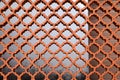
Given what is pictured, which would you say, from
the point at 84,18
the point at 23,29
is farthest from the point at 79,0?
the point at 23,29

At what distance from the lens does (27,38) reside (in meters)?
1.14

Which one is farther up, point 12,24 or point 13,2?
point 13,2

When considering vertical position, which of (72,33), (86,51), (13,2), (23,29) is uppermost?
(13,2)

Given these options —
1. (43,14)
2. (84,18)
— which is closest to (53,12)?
(43,14)

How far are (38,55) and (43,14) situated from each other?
0.20 m

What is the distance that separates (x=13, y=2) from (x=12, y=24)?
120mm

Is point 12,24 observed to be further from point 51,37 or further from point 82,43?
point 82,43

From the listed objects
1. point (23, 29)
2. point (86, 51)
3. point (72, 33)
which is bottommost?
point (86, 51)

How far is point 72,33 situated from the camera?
1148 mm

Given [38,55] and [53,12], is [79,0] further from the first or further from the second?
[38,55]

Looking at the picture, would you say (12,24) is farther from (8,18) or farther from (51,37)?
(51,37)

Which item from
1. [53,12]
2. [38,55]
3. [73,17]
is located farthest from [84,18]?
[38,55]

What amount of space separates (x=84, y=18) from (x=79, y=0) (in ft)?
0.31

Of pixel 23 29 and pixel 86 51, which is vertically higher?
pixel 23 29
